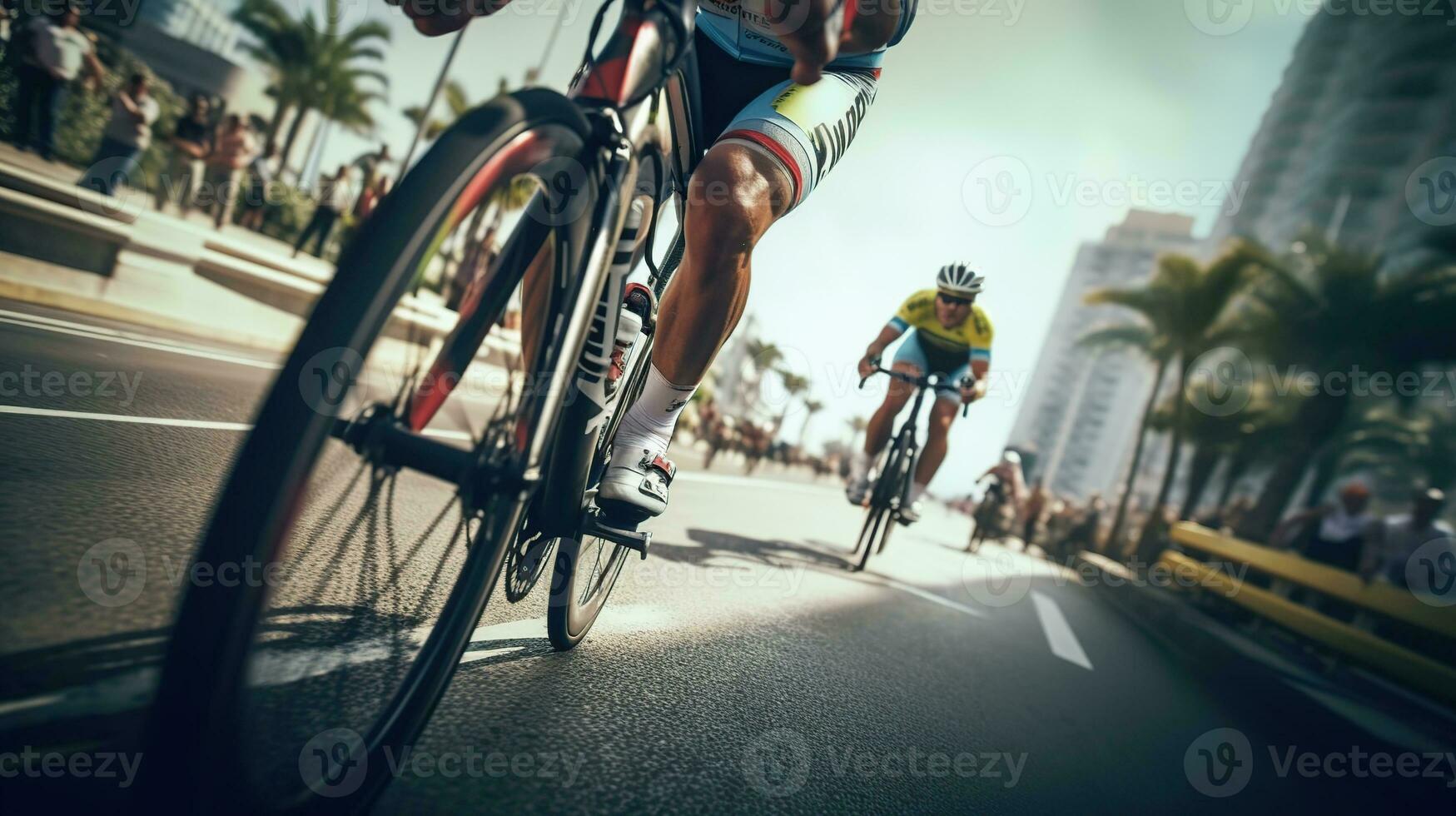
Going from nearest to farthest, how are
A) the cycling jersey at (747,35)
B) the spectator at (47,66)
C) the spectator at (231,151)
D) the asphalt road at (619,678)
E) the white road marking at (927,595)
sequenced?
the asphalt road at (619,678) → the cycling jersey at (747,35) → the white road marking at (927,595) → the spectator at (47,66) → the spectator at (231,151)

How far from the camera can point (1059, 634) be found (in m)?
5.39

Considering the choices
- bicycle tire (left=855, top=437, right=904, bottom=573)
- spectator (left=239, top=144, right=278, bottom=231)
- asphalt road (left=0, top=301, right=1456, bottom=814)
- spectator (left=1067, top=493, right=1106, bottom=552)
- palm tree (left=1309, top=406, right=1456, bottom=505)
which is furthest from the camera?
palm tree (left=1309, top=406, right=1456, bottom=505)

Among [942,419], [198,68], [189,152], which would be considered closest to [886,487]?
[942,419]

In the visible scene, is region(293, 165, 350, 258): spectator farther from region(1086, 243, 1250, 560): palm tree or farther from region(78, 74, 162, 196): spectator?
region(1086, 243, 1250, 560): palm tree

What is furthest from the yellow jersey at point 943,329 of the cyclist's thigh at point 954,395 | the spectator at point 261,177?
the spectator at point 261,177

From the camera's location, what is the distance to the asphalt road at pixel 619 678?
51.4 inches

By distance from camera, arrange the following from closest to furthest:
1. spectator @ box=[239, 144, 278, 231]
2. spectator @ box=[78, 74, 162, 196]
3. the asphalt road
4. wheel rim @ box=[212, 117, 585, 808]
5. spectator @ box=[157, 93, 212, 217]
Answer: wheel rim @ box=[212, 117, 585, 808] < the asphalt road < spectator @ box=[78, 74, 162, 196] < spectator @ box=[157, 93, 212, 217] < spectator @ box=[239, 144, 278, 231]

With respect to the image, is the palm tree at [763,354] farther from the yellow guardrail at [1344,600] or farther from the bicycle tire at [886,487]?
the yellow guardrail at [1344,600]

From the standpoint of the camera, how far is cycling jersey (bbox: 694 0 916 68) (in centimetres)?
205

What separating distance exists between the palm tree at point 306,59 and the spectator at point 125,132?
30.3 m

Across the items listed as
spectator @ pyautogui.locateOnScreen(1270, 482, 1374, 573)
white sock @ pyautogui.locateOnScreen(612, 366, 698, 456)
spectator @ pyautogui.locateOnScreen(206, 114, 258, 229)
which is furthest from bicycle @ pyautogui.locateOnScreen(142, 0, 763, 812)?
spectator @ pyautogui.locateOnScreen(206, 114, 258, 229)

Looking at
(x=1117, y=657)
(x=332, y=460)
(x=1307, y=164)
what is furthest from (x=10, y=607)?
(x=1307, y=164)

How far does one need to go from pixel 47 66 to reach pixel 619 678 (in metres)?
9.37

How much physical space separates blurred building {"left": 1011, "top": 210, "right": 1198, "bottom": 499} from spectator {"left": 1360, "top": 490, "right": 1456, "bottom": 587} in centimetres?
12305
